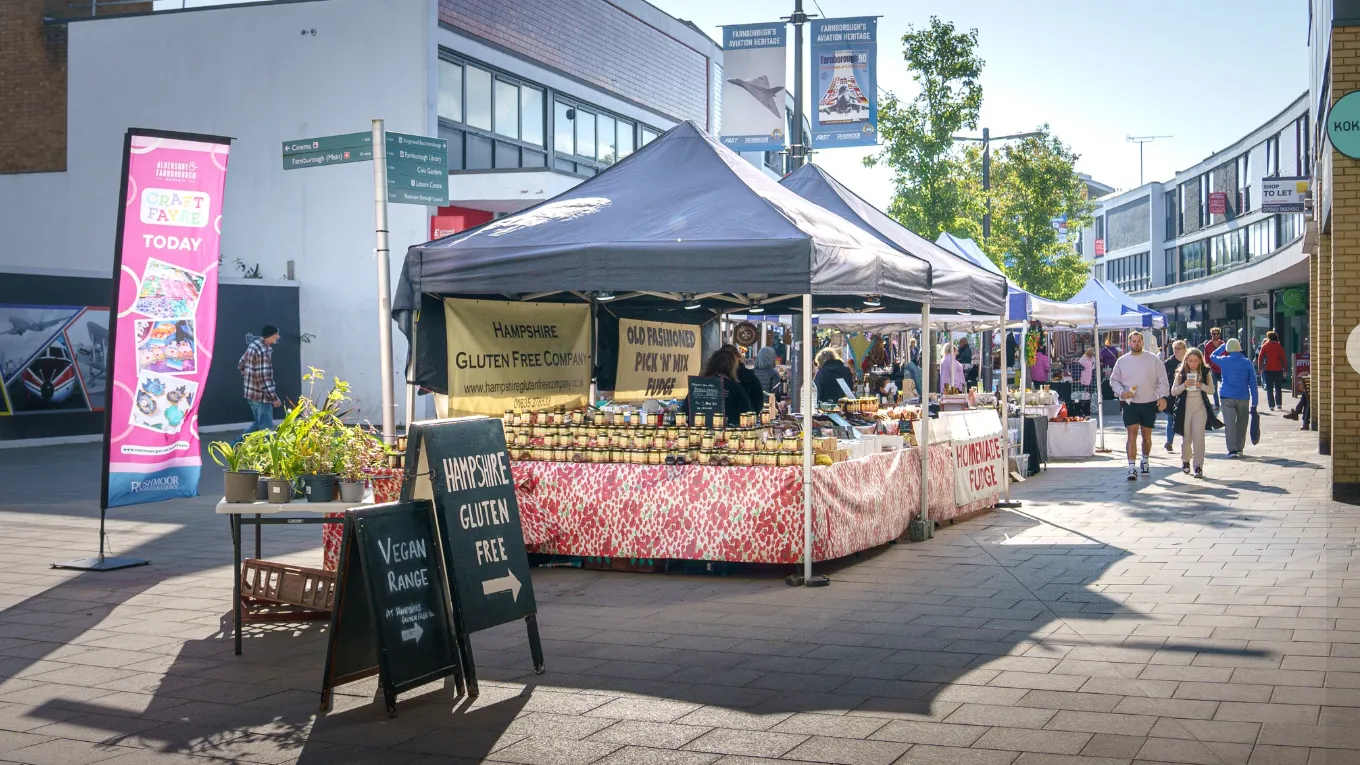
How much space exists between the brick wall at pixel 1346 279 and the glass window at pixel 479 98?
17.4 metres

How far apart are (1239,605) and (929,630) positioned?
2.11 metres

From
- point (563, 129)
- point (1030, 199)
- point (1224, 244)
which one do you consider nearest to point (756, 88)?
point (563, 129)

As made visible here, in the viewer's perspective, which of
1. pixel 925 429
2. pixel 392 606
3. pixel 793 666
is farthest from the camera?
pixel 925 429

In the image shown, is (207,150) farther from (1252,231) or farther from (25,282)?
(1252,231)

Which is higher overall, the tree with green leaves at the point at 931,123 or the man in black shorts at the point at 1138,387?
the tree with green leaves at the point at 931,123

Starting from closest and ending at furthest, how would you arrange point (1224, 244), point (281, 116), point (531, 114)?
1. point (281, 116)
2. point (531, 114)
3. point (1224, 244)

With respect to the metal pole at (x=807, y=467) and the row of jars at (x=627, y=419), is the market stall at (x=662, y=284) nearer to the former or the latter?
the metal pole at (x=807, y=467)

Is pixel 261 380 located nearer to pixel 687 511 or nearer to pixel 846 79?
pixel 687 511

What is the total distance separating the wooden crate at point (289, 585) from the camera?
24.8ft

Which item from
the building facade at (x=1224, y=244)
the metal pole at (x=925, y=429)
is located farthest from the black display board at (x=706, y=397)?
the building facade at (x=1224, y=244)

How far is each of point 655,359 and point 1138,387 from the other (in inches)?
253

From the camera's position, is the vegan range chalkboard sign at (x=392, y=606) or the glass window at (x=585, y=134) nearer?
the vegan range chalkboard sign at (x=392, y=606)

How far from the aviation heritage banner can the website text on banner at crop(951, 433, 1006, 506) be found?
5.28 metres

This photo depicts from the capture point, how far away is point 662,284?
8781mm
